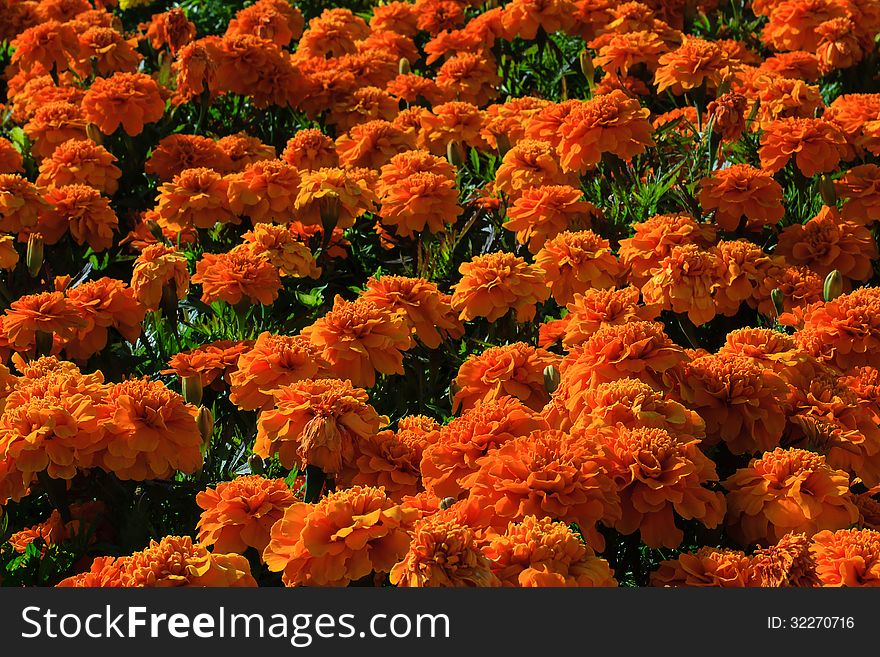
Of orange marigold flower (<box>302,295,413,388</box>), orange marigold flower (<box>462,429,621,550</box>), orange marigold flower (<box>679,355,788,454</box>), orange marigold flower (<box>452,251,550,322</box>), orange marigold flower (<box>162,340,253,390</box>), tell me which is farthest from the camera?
orange marigold flower (<box>452,251,550,322</box>)

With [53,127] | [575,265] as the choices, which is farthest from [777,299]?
[53,127]

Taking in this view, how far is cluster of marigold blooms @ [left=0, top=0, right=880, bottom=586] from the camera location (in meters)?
1.87

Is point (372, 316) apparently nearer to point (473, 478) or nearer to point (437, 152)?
point (473, 478)

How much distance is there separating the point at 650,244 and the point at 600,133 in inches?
15.9

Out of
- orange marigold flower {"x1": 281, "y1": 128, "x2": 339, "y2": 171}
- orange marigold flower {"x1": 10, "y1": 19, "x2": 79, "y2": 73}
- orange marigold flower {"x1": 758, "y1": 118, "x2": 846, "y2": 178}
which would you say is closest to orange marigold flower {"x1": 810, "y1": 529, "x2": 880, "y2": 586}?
orange marigold flower {"x1": 758, "y1": 118, "x2": 846, "y2": 178}

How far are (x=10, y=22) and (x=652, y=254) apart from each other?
3297mm

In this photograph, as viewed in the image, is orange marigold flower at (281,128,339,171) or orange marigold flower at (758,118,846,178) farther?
orange marigold flower at (281,128,339,171)

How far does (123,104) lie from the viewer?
12.3ft

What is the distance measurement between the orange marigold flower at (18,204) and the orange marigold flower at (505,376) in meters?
1.48

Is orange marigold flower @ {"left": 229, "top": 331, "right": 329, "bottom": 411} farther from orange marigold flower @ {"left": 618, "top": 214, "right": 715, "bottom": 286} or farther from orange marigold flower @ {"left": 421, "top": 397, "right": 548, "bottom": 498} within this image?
orange marigold flower @ {"left": 618, "top": 214, "right": 715, "bottom": 286}

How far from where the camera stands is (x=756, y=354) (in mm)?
2400

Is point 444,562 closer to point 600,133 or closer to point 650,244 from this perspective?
point 650,244

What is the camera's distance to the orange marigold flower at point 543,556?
1724mm

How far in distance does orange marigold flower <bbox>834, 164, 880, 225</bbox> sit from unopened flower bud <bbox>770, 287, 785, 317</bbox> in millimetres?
466
